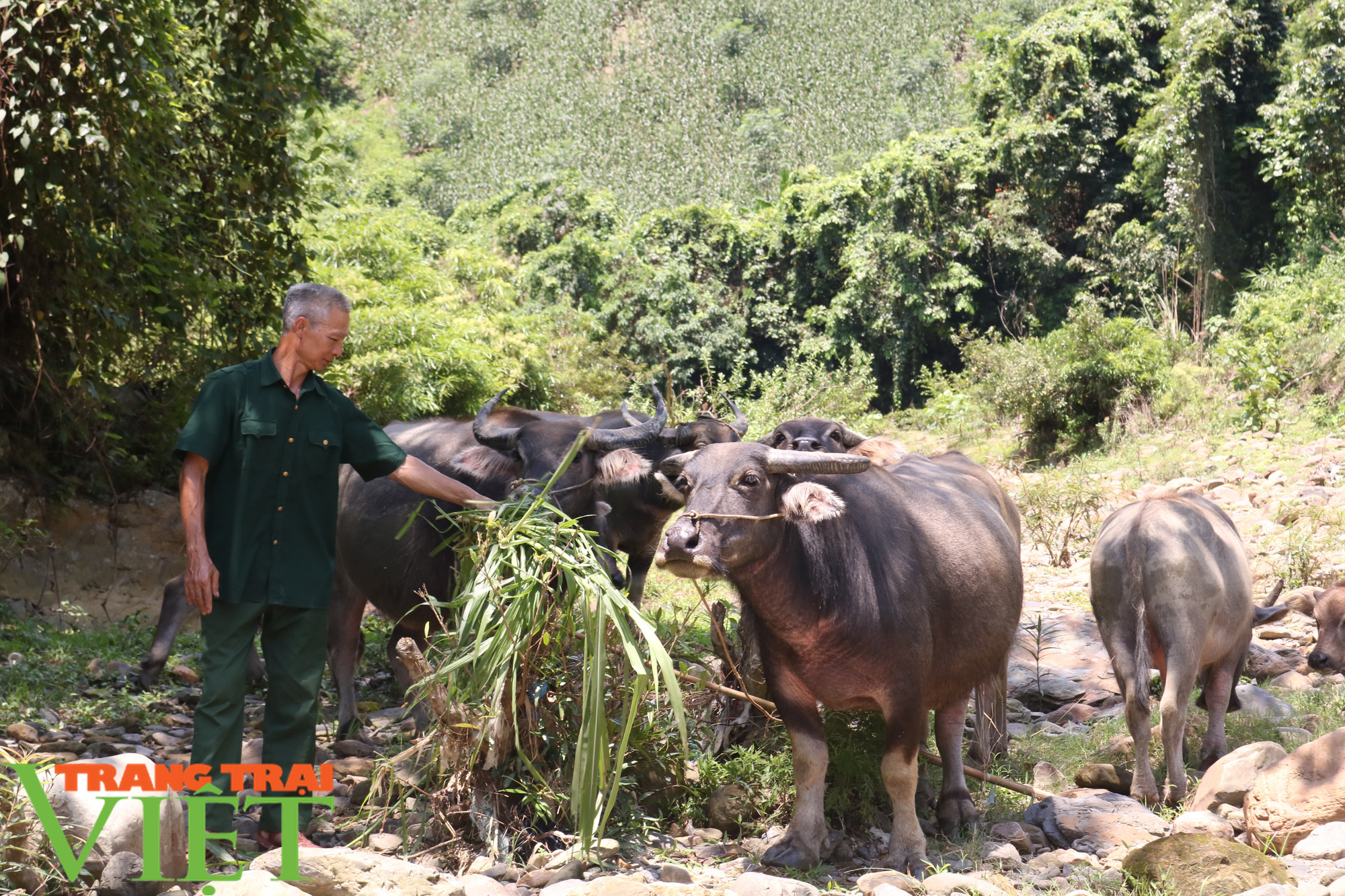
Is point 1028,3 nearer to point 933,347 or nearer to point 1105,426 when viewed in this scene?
point 933,347

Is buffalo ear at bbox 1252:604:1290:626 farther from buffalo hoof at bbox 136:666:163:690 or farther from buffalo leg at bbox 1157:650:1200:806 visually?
buffalo hoof at bbox 136:666:163:690

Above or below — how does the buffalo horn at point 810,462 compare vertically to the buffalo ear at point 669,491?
above

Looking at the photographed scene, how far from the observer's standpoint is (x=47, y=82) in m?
6.11

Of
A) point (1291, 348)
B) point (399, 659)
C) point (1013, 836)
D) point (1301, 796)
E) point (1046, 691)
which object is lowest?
point (1046, 691)

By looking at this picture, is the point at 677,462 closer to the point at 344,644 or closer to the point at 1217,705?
the point at 344,644

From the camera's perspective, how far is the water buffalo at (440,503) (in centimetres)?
559

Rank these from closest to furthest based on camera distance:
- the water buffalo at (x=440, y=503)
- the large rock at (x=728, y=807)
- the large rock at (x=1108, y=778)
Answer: the large rock at (x=728, y=807) → the large rock at (x=1108, y=778) → the water buffalo at (x=440, y=503)

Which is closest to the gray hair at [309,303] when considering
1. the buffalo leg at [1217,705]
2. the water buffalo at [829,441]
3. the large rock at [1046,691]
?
the water buffalo at [829,441]

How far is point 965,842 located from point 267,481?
3.15m

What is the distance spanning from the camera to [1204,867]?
3596 millimetres

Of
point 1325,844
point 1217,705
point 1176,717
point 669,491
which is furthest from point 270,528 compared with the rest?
point 1217,705

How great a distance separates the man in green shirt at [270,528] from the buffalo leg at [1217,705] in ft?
14.4

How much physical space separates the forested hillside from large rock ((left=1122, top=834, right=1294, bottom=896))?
4873mm

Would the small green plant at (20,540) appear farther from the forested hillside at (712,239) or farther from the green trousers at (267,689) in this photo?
the green trousers at (267,689)
